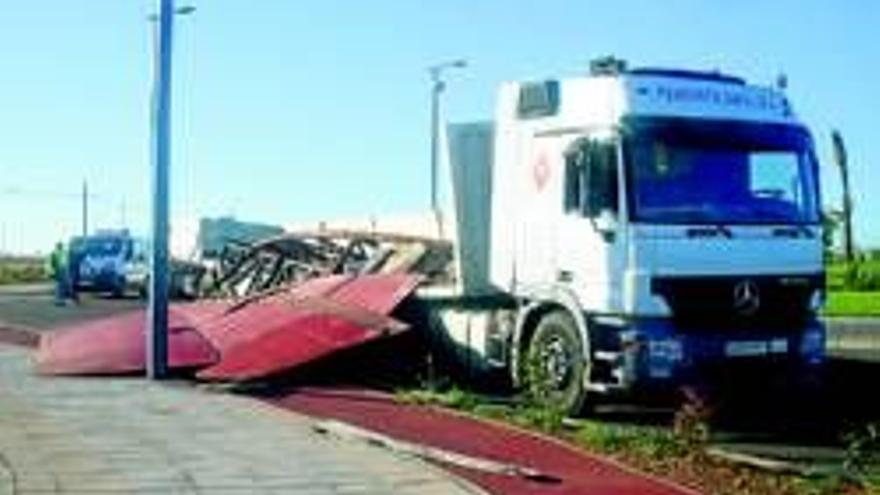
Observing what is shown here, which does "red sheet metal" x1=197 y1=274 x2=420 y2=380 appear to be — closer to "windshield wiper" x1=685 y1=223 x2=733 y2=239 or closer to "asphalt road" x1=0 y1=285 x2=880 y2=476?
"asphalt road" x1=0 y1=285 x2=880 y2=476

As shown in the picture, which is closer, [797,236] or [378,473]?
[378,473]

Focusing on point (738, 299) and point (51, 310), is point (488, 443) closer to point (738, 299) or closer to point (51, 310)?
point (738, 299)

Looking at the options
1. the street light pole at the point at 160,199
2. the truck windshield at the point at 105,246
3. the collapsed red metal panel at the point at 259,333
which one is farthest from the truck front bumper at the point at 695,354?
the truck windshield at the point at 105,246

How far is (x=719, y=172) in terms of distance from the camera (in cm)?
1834

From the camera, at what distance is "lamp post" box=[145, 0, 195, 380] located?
21906 millimetres

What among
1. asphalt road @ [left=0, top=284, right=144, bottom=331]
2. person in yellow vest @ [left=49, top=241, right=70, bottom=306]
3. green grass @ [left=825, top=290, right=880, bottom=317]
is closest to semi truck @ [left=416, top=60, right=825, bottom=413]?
asphalt road @ [left=0, top=284, right=144, bottom=331]

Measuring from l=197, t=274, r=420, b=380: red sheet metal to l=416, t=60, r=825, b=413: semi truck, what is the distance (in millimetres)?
2495

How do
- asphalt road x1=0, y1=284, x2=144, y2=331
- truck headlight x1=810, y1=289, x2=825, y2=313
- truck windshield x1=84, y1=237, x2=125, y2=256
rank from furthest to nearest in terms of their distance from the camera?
truck windshield x1=84, y1=237, x2=125, y2=256
asphalt road x1=0, y1=284, x2=144, y2=331
truck headlight x1=810, y1=289, x2=825, y2=313

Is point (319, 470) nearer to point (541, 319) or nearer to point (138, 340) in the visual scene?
point (541, 319)

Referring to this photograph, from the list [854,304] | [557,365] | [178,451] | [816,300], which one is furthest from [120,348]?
[854,304]

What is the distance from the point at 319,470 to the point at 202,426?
2975mm

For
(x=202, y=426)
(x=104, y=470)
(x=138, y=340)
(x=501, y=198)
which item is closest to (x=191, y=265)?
(x=138, y=340)

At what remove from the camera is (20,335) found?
32562 millimetres

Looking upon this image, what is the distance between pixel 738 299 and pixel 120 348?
8168 mm
